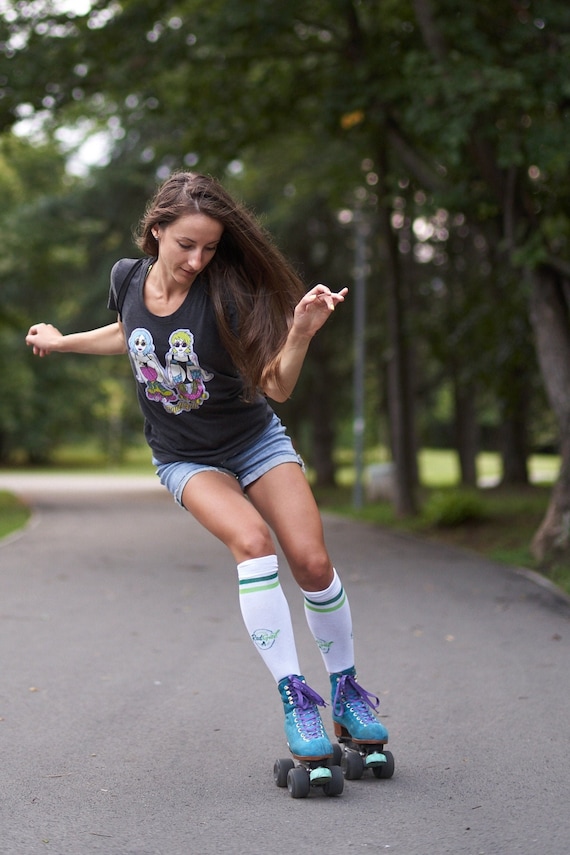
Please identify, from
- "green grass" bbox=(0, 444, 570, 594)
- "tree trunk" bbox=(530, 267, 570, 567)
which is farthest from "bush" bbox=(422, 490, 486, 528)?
"tree trunk" bbox=(530, 267, 570, 567)

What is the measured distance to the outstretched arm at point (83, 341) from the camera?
4477 mm

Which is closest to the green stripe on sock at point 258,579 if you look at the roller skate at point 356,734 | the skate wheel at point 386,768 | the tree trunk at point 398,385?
the roller skate at point 356,734

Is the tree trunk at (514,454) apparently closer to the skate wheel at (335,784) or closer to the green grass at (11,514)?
the green grass at (11,514)

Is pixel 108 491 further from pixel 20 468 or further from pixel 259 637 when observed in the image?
pixel 259 637

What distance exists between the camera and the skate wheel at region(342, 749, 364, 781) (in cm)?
412

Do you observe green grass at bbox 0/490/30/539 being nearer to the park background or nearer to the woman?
the park background

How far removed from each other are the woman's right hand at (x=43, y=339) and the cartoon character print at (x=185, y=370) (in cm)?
67

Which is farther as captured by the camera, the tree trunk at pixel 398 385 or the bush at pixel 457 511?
the tree trunk at pixel 398 385

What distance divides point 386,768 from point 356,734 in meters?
0.15

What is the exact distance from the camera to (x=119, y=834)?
3482mm

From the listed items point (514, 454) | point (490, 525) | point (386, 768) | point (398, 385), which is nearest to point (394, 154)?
point (398, 385)

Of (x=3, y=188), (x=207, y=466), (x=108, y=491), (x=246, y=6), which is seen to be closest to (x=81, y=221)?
(x=3, y=188)

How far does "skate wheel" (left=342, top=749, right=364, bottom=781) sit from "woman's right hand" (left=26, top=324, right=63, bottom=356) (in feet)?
6.22

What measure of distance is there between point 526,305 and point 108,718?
921 cm
